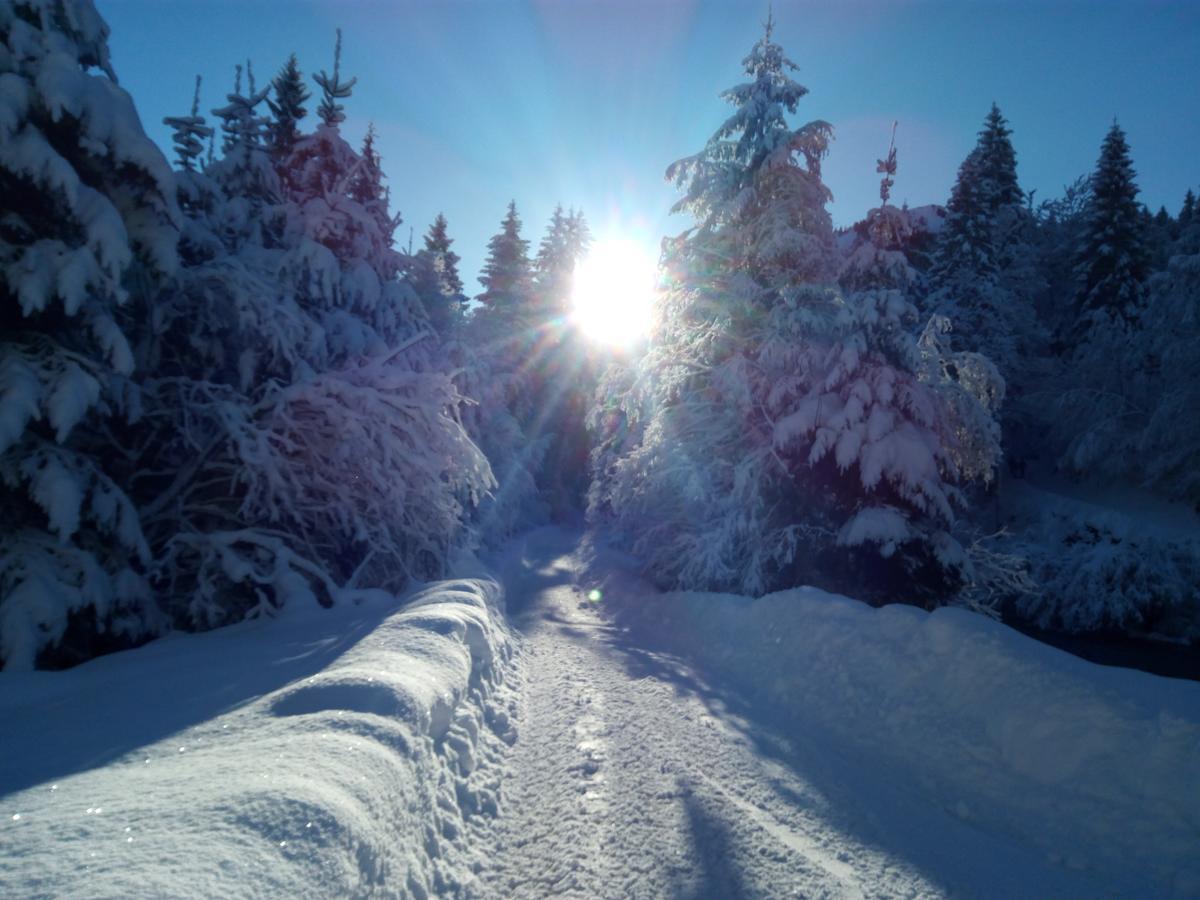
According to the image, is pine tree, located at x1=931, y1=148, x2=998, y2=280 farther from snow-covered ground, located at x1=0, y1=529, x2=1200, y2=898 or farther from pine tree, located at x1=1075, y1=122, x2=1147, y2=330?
snow-covered ground, located at x1=0, y1=529, x2=1200, y2=898

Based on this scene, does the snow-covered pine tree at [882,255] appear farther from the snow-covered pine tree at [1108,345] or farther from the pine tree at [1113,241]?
the pine tree at [1113,241]

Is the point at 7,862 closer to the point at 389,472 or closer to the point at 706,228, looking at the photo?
the point at 389,472

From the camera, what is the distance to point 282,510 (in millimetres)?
9141

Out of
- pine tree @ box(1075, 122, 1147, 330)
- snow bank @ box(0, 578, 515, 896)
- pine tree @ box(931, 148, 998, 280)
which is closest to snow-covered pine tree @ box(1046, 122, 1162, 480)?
pine tree @ box(1075, 122, 1147, 330)

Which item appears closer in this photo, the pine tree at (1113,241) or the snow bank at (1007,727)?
the snow bank at (1007,727)

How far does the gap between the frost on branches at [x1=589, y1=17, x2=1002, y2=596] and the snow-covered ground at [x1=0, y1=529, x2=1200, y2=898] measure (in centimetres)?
357

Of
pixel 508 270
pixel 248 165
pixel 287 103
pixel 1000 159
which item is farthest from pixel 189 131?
pixel 1000 159

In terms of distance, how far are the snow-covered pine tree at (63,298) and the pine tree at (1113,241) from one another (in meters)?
31.0

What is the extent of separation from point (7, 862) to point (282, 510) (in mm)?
7405

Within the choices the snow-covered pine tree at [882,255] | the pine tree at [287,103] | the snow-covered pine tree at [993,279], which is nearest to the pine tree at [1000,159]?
the snow-covered pine tree at [993,279]

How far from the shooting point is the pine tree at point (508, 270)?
3300 cm

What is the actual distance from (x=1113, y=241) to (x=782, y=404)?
23657 mm

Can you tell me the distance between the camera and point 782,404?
12.1 metres

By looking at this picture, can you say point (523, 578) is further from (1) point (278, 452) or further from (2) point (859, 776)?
(2) point (859, 776)
